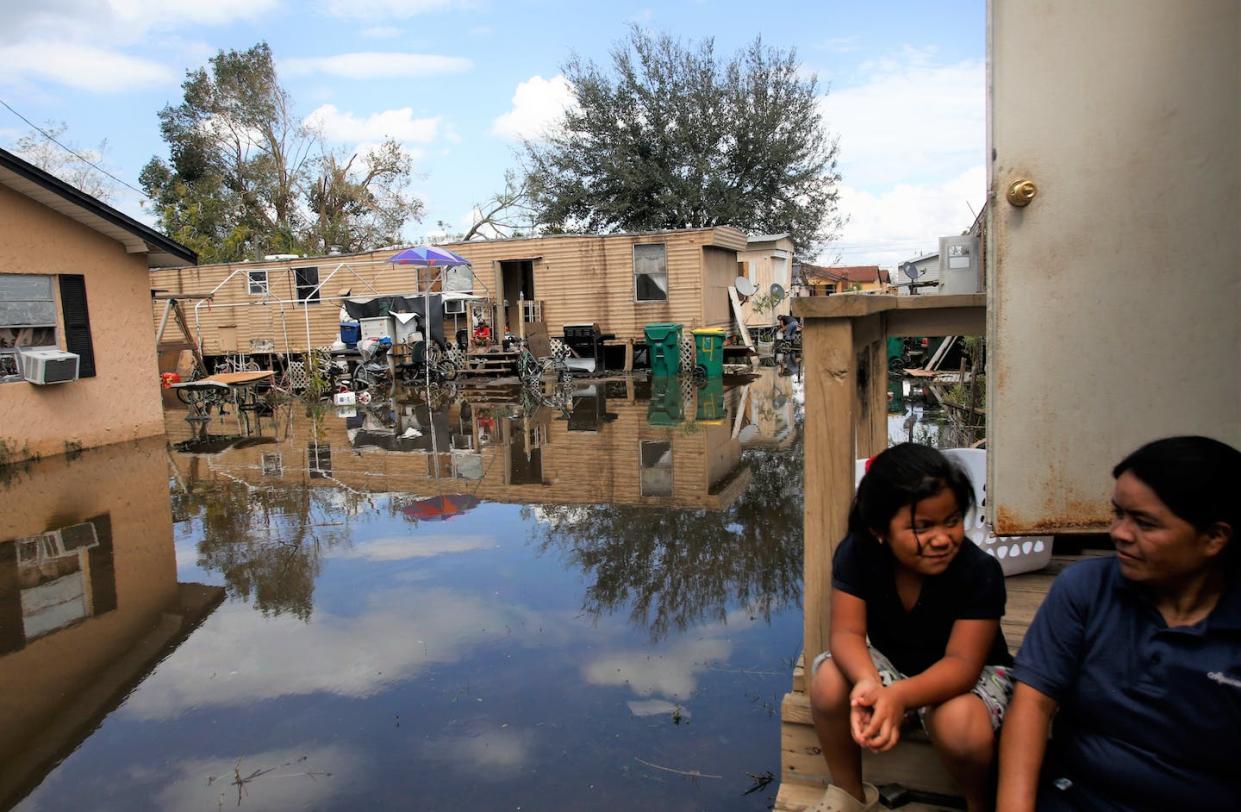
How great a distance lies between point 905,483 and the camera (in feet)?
6.92

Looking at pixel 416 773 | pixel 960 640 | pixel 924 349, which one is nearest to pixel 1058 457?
pixel 960 640

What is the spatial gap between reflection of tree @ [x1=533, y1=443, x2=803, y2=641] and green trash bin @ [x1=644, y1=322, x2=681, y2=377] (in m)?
11.0

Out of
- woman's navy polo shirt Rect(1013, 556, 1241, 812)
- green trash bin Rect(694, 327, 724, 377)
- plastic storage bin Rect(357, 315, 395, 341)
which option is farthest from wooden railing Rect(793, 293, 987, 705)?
plastic storage bin Rect(357, 315, 395, 341)

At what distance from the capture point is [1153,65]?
2.38 m

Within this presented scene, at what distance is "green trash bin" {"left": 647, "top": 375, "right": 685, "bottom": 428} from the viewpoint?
12.0 metres

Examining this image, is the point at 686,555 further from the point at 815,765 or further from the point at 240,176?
the point at 240,176

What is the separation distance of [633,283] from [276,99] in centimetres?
A: 2174

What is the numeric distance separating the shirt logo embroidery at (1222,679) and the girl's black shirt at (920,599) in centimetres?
49

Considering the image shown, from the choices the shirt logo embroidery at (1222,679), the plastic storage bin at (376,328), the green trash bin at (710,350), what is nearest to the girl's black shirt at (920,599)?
the shirt logo embroidery at (1222,679)

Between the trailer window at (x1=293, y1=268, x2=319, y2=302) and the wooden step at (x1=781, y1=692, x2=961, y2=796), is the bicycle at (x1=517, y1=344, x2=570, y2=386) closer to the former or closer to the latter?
the trailer window at (x1=293, y1=268, x2=319, y2=302)

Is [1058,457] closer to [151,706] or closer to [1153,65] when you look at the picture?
[1153,65]

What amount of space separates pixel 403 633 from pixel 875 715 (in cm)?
321

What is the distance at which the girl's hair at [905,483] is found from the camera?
6.88 ft

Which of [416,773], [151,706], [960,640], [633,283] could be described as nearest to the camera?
[960,640]
